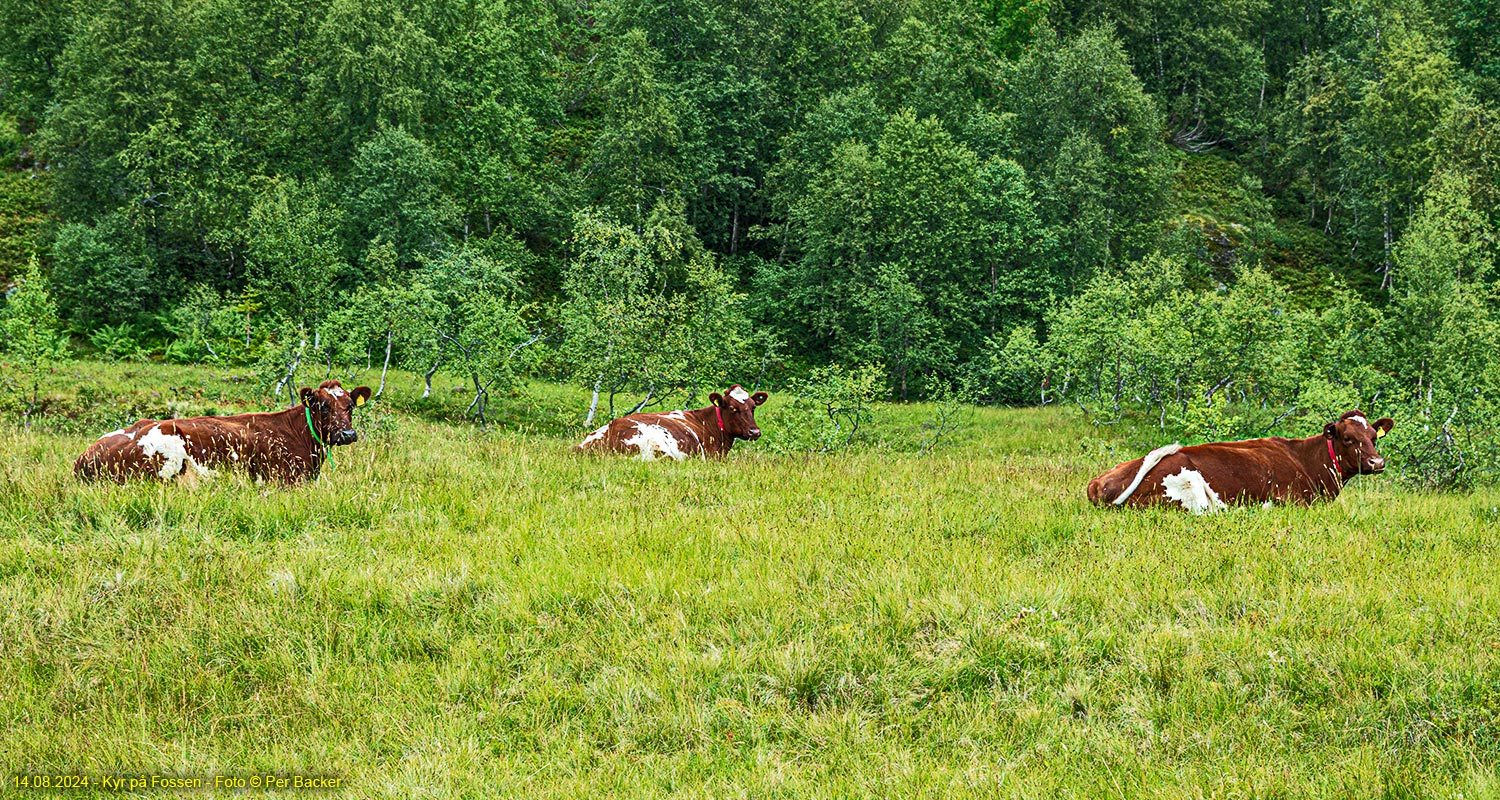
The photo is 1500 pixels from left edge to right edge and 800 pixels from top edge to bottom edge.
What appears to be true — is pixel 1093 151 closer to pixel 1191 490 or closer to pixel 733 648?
pixel 1191 490

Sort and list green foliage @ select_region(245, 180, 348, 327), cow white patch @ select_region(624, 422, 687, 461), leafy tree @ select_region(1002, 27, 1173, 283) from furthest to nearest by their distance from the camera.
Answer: leafy tree @ select_region(1002, 27, 1173, 283) → green foliage @ select_region(245, 180, 348, 327) → cow white patch @ select_region(624, 422, 687, 461)

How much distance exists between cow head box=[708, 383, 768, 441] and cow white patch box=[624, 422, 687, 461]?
5.00ft

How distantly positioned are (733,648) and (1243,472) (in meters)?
7.25

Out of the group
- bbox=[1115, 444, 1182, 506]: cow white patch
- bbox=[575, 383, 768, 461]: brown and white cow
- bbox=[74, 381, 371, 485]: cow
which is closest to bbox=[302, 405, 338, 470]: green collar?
bbox=[74, 381, 371, 485]: cow

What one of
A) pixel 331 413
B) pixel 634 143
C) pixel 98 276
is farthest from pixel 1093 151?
pixel 98 276

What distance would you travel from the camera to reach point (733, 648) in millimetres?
5758

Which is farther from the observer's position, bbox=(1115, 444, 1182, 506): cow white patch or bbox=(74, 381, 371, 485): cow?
bbox=(1115, 444, 1182, 506): cow white patch

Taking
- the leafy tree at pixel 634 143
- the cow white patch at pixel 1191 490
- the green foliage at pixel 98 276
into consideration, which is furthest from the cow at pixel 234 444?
the leafy tree at pixel 634 143

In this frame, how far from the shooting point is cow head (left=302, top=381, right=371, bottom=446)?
37.0 ft

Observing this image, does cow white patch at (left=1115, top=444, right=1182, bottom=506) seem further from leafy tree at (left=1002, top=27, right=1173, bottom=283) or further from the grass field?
leafy tree at (left=1002, top=27, right=1173, bottom=283)

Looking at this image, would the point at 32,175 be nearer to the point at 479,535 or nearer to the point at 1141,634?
the point at 479,535

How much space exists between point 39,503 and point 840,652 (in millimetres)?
7136

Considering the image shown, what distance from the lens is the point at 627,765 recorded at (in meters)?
4.69

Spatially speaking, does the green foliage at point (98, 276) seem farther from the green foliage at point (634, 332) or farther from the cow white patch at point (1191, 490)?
the cow white patch at point (1191, 490)
